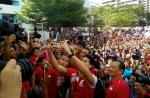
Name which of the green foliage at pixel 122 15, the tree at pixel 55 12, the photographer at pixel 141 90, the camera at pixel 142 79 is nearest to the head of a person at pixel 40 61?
the photographer at pixel 141 90

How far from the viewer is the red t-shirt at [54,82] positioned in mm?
6586

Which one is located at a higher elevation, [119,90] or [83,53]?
[83,53]

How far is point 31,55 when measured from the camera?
26.1 ft

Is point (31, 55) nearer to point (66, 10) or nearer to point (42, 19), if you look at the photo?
point (42, 19)

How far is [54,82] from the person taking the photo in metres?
6.64

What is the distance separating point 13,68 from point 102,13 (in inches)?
3734

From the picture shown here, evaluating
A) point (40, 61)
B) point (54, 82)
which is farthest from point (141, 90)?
point (40, 61)

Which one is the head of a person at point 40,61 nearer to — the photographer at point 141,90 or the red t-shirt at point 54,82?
the red t-shirt at point 54,82

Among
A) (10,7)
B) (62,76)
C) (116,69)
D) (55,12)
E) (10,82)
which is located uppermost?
(10,7)

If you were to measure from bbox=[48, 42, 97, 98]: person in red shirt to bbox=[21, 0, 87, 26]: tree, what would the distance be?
44323 millimetres

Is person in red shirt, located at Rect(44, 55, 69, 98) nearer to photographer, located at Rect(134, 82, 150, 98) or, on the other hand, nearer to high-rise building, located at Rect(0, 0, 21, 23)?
photographer, located at Rect(134, 82, 150, 98)

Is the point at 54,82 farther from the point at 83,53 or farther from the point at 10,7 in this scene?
the point at 10,7

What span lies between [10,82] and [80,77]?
3.90 metres

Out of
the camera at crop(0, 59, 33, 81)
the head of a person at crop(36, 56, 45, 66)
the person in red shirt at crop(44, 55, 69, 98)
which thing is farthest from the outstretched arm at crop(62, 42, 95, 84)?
the head of a person at crop(36, 56, 45, 66)
